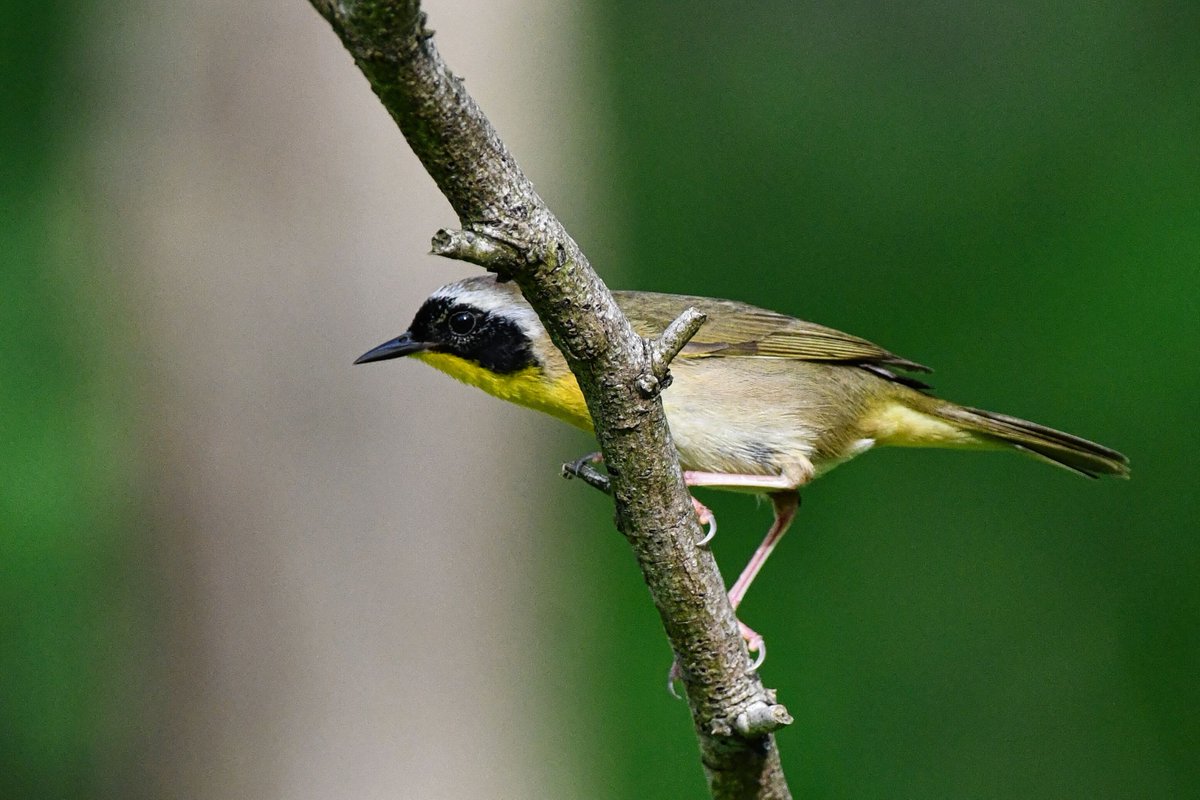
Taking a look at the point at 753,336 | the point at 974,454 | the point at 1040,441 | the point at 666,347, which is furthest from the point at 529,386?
the point at 974,454

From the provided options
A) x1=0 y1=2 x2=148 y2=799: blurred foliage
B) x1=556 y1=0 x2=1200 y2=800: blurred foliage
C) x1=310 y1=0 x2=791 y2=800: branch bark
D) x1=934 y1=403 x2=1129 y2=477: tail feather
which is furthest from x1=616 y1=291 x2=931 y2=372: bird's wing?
x1=556 y1=0 x2=1200 y2=800: blurred foliage

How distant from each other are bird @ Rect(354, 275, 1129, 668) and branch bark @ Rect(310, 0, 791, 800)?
0.79m

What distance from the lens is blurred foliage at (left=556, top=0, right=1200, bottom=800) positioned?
288 inches

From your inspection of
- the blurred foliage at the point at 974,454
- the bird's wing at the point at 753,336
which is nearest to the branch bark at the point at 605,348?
the bird's wing at the point at 753,336

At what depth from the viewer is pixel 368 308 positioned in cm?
539

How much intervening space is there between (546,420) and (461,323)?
236cm

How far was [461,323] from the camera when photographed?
13.3 feet

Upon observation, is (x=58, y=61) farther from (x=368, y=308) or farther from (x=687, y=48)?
(x=687, y=48)

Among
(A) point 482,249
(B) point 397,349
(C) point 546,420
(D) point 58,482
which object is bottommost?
(D) point 58,482

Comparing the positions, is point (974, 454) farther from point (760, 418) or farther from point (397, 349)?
point (397, 349)

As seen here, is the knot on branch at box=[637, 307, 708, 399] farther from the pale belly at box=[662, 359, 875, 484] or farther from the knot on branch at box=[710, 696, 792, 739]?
the pale belly at box=[662, 359, 875, 484]

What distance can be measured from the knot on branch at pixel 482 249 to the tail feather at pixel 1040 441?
8.46ft

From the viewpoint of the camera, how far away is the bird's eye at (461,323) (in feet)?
13.3

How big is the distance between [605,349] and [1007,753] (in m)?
5.82
